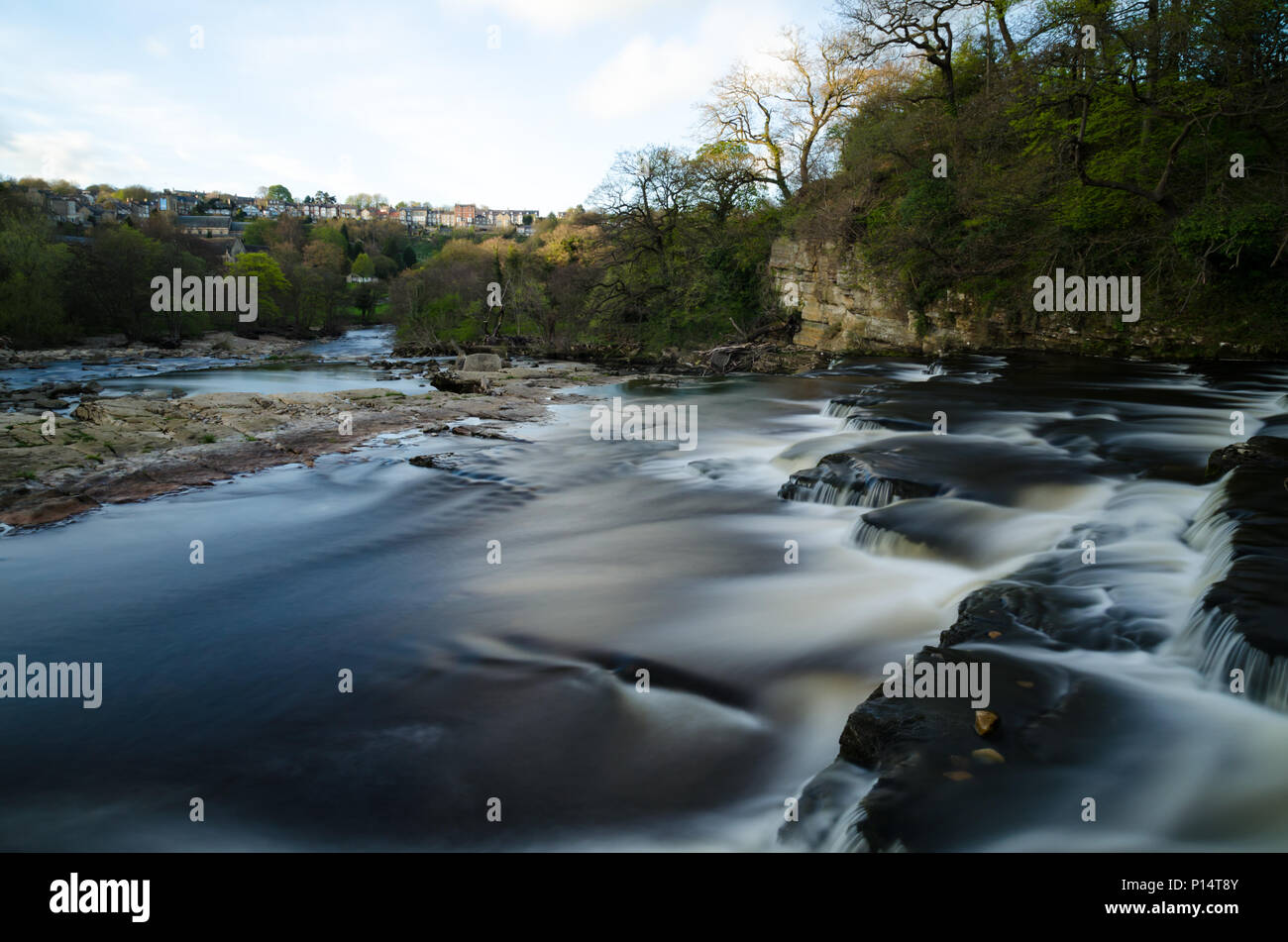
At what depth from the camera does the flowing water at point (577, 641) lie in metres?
4.65

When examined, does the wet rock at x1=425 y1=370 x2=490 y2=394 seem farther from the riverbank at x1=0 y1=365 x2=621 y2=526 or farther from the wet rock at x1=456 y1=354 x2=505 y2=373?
the wet rock at x1=456 y1=354 x2=505 y2=373

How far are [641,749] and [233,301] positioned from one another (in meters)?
72.2

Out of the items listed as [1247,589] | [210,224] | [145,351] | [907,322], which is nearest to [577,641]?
[1247,589]

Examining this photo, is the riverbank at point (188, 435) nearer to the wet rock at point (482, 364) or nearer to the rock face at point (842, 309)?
the wet rock at point (482, 364)

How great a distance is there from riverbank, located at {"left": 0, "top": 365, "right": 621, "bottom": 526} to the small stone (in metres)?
12.4

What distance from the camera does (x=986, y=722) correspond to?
4.65 m

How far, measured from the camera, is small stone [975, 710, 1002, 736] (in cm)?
462

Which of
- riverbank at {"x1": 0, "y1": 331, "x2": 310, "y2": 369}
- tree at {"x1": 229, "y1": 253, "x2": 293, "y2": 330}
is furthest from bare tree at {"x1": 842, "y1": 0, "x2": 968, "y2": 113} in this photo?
tree at {"x1": 229, "y1": 253, "x2": 293, "y2": 330}

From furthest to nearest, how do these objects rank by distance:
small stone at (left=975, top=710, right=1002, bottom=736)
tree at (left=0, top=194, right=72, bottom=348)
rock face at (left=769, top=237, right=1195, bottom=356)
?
tree at (left=0, top=194, right=72, bottom=348) → rock face at (left=769, top=237, right=1195, bottom=356) → small stone at (left=975, top=710, right=1002, bottom=736)

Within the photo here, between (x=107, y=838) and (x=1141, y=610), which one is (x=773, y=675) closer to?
(x=1141, y=610)

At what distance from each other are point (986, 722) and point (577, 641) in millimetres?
3870

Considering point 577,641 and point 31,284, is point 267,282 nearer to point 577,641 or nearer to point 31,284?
point 31,284

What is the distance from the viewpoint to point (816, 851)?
4.16m
